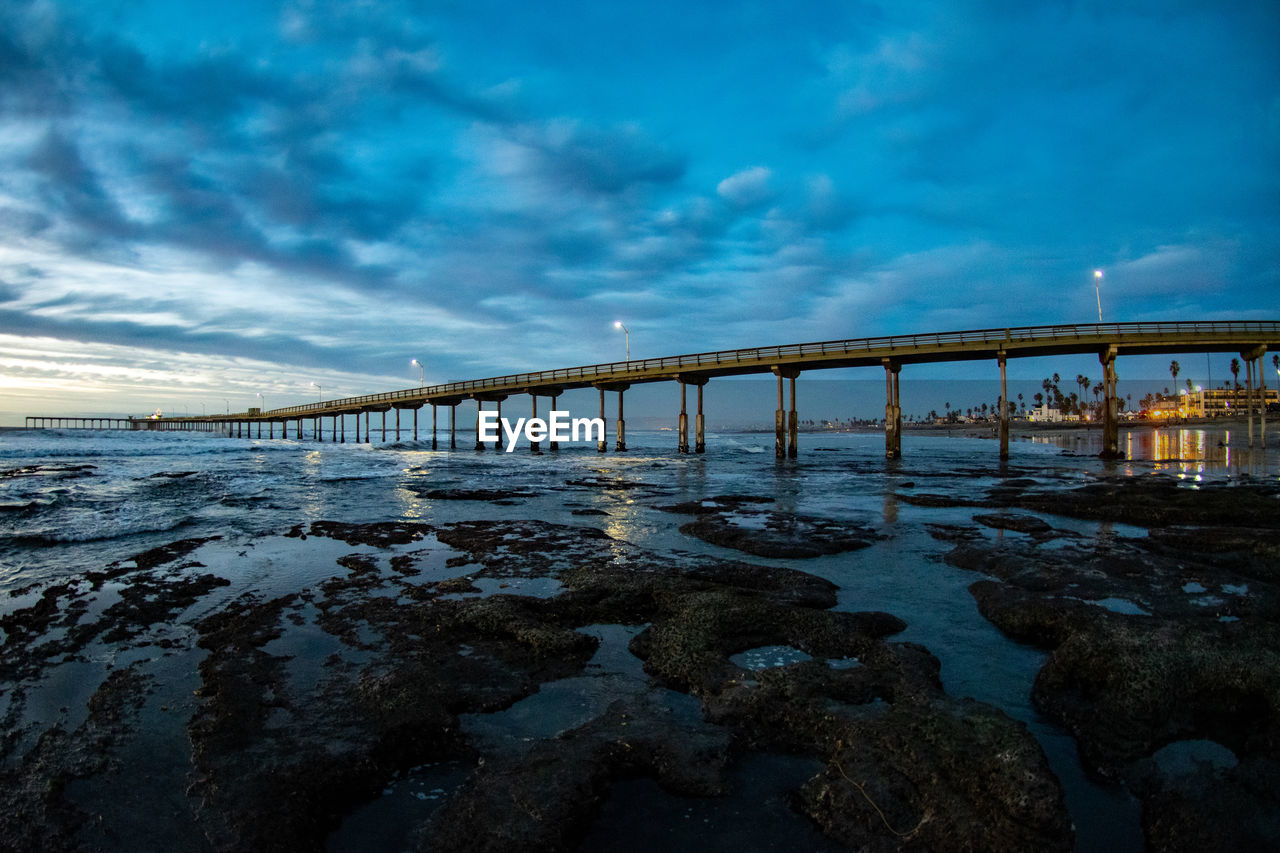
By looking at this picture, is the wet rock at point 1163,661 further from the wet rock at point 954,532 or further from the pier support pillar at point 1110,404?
the pier support pillar at point 1110,404

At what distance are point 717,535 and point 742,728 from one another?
7.67 m

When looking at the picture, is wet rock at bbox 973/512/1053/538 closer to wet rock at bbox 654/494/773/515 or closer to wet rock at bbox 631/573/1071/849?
wet rock at bbox 654/494/773/515

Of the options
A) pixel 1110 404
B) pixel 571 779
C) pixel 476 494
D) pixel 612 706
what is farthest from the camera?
pixel 1110 404

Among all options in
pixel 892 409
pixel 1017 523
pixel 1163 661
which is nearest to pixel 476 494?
pixel 1017 523

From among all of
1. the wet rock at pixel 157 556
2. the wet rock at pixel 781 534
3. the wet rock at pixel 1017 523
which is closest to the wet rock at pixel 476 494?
the wet rock at pixel 781 534

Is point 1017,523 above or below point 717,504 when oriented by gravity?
above

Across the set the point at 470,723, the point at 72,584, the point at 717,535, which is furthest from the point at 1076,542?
the point at 72,584

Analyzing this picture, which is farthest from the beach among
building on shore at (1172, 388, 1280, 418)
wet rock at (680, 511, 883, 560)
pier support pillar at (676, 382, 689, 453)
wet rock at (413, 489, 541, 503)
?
building on shore at (1172, 388, 1280, 418)

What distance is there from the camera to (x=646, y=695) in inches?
183

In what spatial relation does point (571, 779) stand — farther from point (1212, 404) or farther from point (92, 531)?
point (1212, 404)

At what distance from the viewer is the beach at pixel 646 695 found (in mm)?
3141

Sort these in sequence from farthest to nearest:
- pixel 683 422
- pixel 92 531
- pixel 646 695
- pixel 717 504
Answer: pixel 683 422
pixel 717 504
pixel 92 531
pixel 646 695

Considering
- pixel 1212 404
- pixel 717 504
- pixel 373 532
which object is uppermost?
pixel 1212 404

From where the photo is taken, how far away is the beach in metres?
3.14
